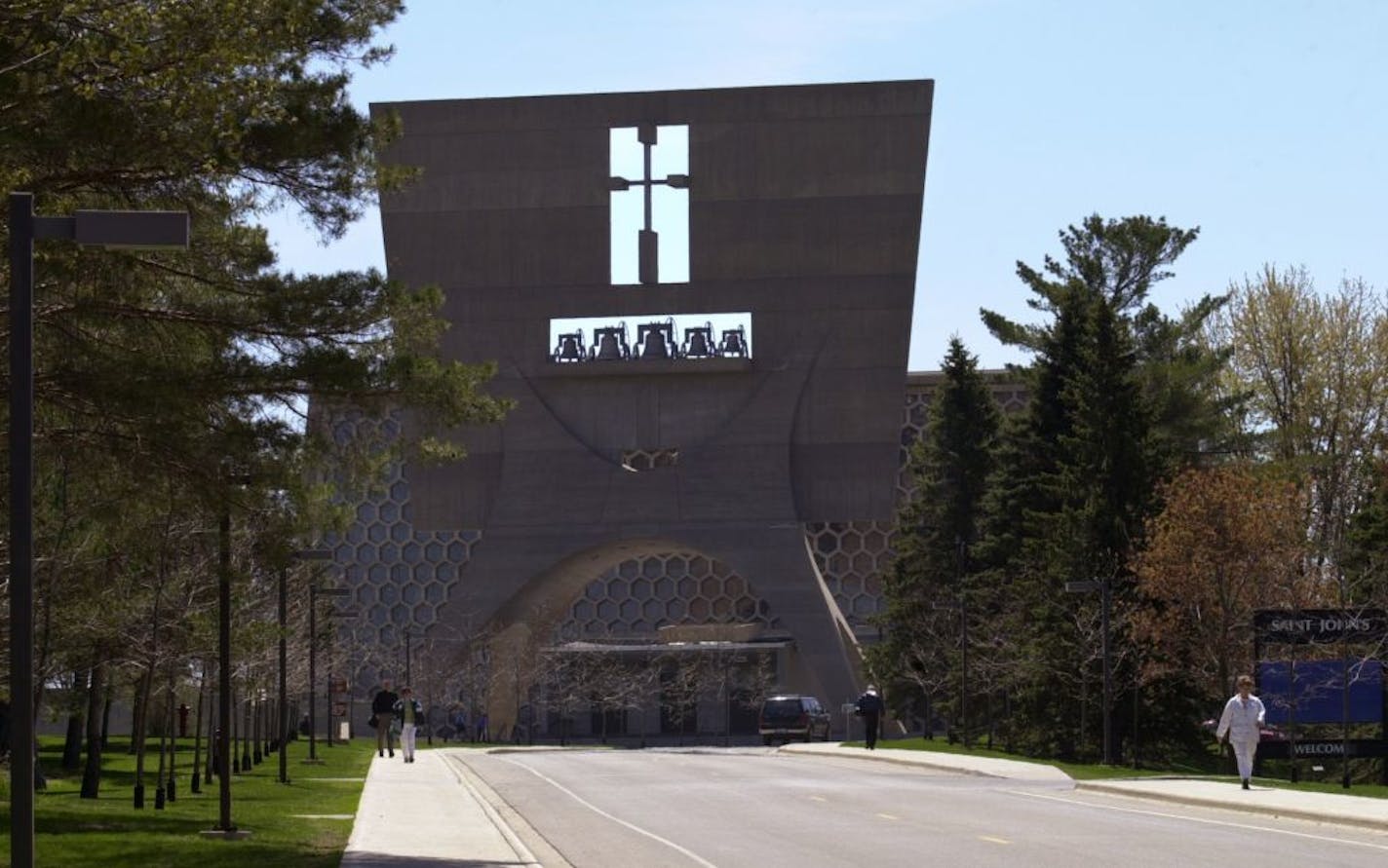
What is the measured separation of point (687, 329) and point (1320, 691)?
26424 millimetres

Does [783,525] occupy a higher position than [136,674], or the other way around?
[783,525]

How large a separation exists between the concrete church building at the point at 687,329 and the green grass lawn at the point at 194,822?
18133 millimetres

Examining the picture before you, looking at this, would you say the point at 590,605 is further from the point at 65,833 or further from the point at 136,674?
the point at 65,833

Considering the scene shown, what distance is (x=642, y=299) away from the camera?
55000 millimetres

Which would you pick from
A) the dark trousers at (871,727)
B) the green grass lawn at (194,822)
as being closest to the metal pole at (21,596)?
the green grass lawn at (194,822)

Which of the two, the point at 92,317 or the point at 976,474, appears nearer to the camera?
the point at 92,317

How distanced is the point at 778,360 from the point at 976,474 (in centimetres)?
586

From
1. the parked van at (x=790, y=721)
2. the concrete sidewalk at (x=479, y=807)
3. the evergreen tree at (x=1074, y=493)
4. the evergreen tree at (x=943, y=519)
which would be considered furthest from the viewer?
Result: the parked van at (x=790, y=721)

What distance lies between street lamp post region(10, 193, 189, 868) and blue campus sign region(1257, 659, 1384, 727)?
22366 millimetres

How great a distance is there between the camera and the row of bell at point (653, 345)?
2185 inches

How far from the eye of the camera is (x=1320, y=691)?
31734 mm

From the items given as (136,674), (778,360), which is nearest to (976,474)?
(778,360)

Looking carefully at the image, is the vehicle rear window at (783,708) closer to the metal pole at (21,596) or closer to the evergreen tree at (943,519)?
the evergreen tree at (943,519)

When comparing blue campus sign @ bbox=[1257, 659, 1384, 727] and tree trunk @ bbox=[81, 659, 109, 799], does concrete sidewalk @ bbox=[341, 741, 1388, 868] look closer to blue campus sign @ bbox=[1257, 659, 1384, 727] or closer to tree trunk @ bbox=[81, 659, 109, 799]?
blue campus sign @ bbox=[1257, 659, 1384, 727]
